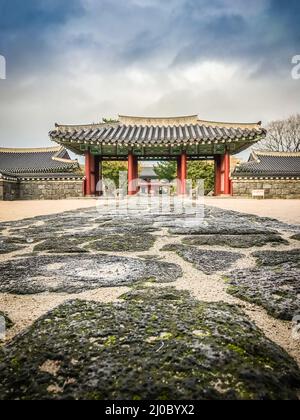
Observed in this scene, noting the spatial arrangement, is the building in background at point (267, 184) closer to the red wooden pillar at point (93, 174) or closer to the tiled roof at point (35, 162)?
the red wooden pillar at point (93, 174)

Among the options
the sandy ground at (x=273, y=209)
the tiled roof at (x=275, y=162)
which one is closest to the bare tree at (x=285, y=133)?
the tiled roof at (x=275, y=162)

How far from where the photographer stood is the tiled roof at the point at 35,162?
1973 cm

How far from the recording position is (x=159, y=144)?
13.5 metres

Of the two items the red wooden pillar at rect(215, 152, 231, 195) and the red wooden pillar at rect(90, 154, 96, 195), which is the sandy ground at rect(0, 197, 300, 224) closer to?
the red wooden pillar at rect(215, 152, 231, 195)

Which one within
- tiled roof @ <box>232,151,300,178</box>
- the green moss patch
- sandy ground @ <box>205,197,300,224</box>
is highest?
tiled roof @ <box>232,151,300,178</box>

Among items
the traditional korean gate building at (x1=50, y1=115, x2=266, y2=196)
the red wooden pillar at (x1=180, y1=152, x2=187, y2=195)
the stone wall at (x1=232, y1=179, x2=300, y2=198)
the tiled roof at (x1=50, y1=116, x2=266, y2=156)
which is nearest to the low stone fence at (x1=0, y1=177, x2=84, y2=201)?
the traditional korean gate building at (x1=50, y1=115, x2=266, y2=196)

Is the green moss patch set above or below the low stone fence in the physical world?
below

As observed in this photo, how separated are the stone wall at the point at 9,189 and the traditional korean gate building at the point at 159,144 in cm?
312

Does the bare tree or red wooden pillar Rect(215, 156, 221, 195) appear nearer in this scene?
red wooden pillar Rect(215, 156, 221, 195)

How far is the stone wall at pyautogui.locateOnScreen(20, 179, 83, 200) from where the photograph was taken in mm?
13859

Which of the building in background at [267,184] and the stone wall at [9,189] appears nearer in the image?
the stone wall at [9,189]

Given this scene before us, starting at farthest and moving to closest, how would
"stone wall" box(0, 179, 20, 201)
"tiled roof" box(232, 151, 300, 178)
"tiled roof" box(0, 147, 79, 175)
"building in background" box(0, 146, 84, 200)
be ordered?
"tiled roof" box(0, 147, 79, 175) < "tiled roof" box(232, 151, 300, 178) < "building in background" box(0, 146, 84, 200) < "stone wall" box(0, 179, 20, 201)

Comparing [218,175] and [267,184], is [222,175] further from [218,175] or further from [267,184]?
[267,184]

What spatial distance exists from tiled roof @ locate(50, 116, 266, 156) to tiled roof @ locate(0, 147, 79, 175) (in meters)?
5.37
